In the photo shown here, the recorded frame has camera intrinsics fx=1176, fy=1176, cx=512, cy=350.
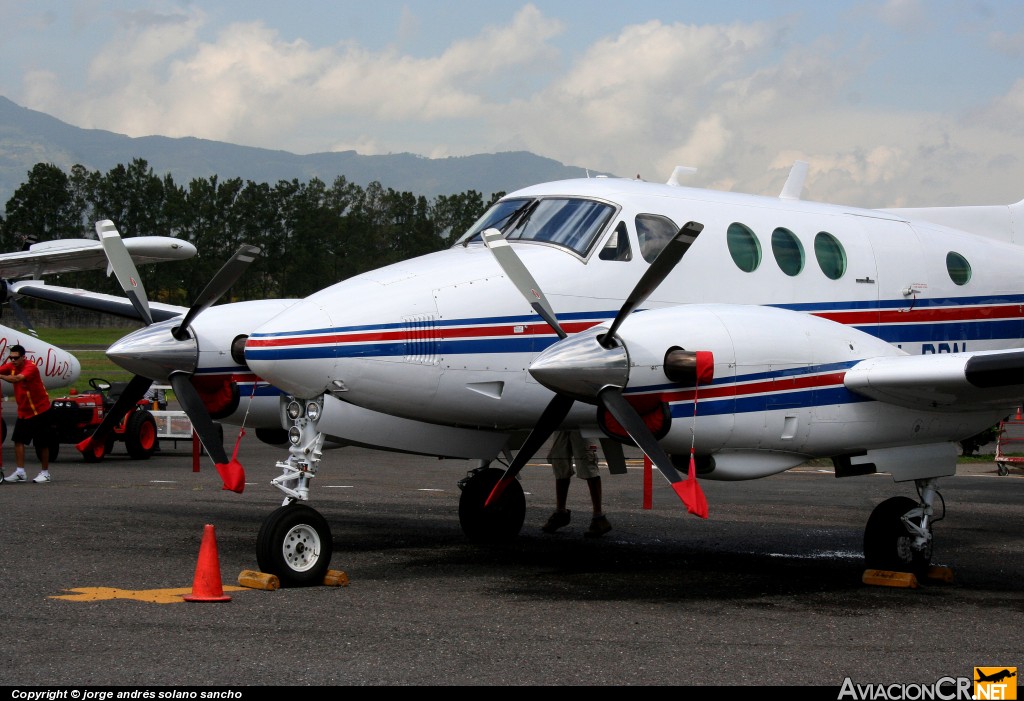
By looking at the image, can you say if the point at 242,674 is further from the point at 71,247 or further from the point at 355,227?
the point at 355,227

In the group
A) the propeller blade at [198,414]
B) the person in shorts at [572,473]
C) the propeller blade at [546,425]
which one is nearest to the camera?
the propeller blade at [546,425]

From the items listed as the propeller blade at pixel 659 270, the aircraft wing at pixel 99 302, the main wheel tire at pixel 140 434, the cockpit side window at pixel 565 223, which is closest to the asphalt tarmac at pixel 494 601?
the propeller blade at pixel 659 270

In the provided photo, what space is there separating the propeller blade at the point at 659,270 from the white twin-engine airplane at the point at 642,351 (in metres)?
0.02

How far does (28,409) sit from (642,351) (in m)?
11.5

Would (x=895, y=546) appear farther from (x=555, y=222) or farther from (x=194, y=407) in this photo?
(x=194, y=407)

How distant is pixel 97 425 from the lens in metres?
21.8

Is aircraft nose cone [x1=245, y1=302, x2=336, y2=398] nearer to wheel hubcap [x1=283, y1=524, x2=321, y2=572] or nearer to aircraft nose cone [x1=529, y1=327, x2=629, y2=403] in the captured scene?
wheel hubcap [x1=283, y1=524, x2=321, y2=572]

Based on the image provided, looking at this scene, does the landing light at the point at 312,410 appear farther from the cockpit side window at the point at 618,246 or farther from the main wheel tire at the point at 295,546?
the cockpit side window at the point at 618,246

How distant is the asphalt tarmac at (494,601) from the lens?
657cm

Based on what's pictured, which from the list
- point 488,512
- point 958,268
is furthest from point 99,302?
point 958,268

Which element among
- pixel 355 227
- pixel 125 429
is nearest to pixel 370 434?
pixel 125 429

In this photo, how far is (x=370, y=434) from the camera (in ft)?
34.0

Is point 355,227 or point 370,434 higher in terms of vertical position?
point 355,227

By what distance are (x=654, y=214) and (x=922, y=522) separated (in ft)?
11.9
